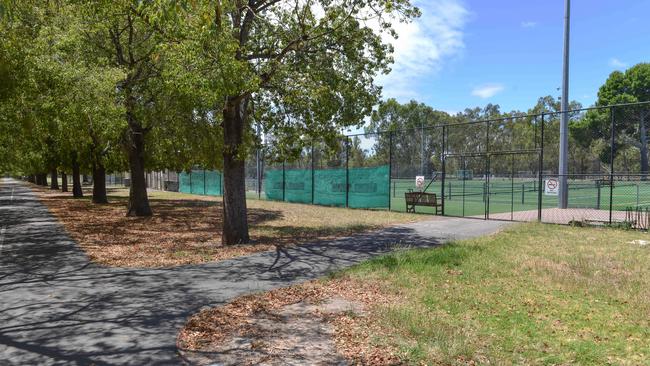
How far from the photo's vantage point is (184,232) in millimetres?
14375

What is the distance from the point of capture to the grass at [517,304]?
187 inches

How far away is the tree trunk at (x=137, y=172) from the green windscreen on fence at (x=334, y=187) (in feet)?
32.8

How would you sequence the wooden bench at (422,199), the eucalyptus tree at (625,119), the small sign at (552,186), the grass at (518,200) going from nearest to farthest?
the small sign at (552,186)
the wooden bench at (422,199)
the grass at (518,200)
the eucalyptus tree at (625,119)

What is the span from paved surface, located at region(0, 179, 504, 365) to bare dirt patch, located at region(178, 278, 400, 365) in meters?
0.32

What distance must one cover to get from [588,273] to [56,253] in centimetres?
1129

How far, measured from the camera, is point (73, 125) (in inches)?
543

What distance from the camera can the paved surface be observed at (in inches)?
190

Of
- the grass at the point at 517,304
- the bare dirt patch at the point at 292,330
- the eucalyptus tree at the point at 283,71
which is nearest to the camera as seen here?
the bare dirt patch at the point at 292,330

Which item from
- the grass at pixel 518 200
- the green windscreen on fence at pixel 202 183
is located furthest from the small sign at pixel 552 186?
the green windscreen on fence at pixel 202 183

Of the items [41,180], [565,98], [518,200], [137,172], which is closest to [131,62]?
[137,172]

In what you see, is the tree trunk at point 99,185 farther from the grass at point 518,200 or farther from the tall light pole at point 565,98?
the tall light pole at point 565,98

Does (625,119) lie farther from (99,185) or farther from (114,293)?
(114,293)

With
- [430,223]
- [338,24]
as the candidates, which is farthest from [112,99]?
[430,223]

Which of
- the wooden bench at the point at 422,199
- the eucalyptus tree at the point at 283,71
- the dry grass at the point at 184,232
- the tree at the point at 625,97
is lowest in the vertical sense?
the dry grass at the point at 184,232
